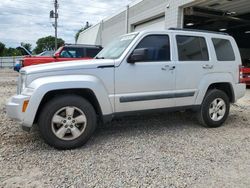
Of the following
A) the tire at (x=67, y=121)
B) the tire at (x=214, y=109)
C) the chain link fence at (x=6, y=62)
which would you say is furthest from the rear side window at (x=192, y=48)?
the chain link fence at (x=6, y=62)

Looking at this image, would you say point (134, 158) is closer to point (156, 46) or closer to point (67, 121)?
point (67, 121)

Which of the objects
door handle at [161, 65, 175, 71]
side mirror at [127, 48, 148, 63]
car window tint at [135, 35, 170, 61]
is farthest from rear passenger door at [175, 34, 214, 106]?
side mirror at [127, 48, 148, 63]

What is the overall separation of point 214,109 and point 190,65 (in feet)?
3.83

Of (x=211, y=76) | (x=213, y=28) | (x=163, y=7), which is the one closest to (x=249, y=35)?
(x=213, y=28)

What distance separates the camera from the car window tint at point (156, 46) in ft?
15.7

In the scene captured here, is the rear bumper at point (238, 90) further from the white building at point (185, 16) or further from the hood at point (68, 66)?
the white building at point (185, 16)

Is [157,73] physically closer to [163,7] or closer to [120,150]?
[120,150]

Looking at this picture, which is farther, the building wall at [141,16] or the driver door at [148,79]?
the building wall at [141,16]

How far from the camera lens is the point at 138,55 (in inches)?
172

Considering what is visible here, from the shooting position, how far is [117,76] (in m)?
4.40

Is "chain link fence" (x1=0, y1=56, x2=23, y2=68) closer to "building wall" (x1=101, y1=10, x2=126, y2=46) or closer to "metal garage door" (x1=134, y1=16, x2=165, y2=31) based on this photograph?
"building wall" (x1=101, y1=10, x2=126, y2=46)

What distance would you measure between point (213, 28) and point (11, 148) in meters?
21.6

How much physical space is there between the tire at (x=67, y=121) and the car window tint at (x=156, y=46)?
1.52 metres

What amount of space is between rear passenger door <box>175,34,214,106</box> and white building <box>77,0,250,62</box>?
776 cm
